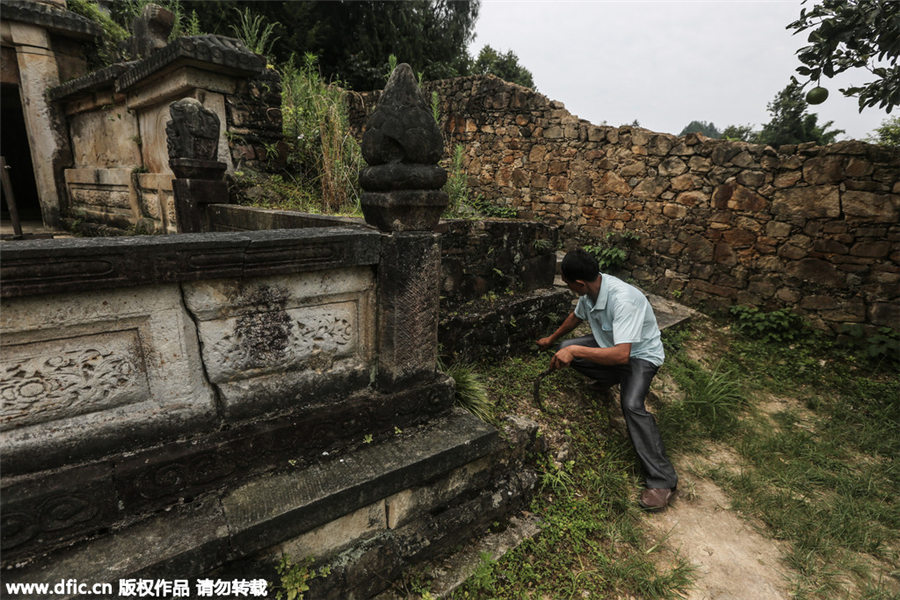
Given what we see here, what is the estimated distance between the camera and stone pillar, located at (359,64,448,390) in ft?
6.11

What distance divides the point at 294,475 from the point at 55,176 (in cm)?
732

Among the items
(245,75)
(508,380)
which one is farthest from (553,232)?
(245,75)

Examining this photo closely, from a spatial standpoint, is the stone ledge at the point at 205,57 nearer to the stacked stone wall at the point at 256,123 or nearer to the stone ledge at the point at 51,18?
the stacked stone wall at the point at 256,123

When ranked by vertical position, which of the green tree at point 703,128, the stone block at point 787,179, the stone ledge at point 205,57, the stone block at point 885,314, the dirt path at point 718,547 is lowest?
the dirt path at point 718,547

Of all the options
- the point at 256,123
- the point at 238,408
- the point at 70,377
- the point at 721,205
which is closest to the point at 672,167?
the point at 721,205

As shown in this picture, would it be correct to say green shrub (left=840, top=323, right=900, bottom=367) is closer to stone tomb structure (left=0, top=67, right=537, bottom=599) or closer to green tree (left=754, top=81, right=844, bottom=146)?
stone tomb structure (left=0, top=67, right=537, bottom=599)

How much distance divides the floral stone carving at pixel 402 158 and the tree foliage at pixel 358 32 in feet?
38.7

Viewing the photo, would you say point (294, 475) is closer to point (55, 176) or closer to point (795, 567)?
point (795, 567)

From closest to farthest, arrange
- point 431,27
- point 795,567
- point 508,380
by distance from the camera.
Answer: point 795,567 < point 508,380 < point 431,27

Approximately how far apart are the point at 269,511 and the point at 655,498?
2.31 m

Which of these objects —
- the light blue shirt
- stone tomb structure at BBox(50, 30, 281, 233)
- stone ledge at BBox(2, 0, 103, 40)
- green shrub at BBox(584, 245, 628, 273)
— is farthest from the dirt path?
stone ledge at BBox(2, 0, 103, 40)

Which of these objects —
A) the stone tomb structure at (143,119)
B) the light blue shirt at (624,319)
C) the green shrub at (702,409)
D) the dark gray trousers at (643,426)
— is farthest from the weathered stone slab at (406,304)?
the stone tomb structure at (143,119)

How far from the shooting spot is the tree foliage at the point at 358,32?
11992 millimetres

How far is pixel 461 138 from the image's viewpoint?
9.09 m
